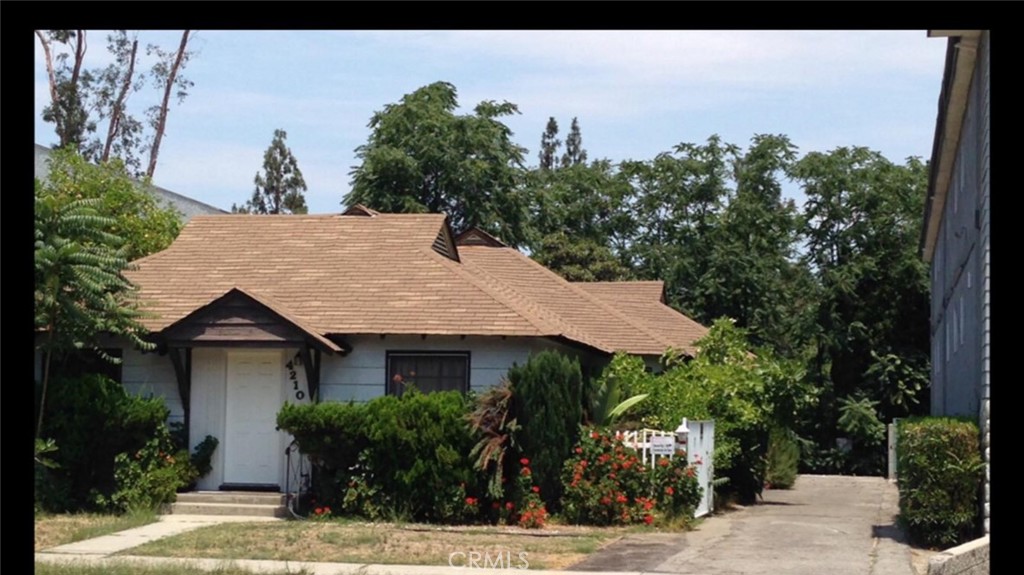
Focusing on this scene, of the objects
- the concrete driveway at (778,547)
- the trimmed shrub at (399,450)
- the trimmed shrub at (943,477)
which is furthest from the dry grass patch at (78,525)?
the trimmed shrub at (943,477)

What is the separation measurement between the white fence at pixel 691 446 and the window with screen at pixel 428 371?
9.03 feet

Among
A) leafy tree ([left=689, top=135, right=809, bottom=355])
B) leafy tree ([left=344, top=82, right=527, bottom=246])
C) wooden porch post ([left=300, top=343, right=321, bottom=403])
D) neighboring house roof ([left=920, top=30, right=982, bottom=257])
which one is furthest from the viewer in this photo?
leafy tree ([left=689, top=135, right=809, bottom=355])

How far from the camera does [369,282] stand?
74.7ft

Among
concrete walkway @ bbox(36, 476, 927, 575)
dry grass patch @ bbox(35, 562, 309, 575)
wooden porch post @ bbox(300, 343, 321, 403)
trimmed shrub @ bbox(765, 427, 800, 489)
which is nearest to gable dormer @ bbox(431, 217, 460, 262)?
wooden porch post @ bbox(300, 343, 321, 403)

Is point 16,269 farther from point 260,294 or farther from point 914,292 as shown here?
point 914,292

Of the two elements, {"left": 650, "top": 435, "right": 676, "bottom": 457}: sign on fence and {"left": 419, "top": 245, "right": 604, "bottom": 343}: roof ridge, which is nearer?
{"left": 650, "top": 435, "right": 676, "bottom": 457}: sign on fence

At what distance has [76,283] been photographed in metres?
19.6

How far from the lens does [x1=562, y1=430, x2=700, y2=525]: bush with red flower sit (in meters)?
19.2

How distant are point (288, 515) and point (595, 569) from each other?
6852 millimetres

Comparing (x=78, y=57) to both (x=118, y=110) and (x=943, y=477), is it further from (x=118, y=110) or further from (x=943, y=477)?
(x=943, y=477)

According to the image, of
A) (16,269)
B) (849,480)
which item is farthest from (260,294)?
(849,480)

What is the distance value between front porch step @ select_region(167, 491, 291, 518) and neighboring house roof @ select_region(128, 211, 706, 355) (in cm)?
263

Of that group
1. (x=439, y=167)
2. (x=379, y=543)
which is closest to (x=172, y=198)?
(x=439, y=167)

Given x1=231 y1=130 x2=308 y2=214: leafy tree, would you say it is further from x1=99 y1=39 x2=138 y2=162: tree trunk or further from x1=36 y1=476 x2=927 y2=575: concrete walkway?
x1=36 y1=476 x2=927 y2=575: concrete walkway
